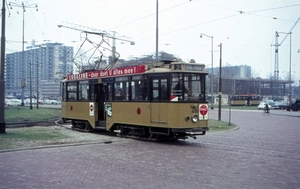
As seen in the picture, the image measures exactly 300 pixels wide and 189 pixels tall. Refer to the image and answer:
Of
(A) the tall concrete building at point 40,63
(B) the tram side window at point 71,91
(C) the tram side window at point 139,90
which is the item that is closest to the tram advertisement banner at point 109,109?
(C) the tram side window at point 139,90

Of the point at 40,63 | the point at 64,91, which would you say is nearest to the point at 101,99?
the point at 64,91

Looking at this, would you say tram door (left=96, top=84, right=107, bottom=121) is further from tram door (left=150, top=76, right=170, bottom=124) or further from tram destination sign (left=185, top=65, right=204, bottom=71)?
tram destination sign (left=185, top=65, right=204, bottom=71)

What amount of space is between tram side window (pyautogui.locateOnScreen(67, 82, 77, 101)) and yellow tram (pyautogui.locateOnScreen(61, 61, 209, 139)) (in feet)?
5.96

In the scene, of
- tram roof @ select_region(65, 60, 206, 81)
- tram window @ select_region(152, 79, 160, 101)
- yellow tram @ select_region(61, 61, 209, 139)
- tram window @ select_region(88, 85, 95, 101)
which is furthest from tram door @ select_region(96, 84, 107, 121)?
tram window @ select_region(152, 79, 160, 101)

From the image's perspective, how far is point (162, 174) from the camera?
898 cm

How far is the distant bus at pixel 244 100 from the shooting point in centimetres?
7962

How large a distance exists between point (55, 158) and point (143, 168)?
3053 mm

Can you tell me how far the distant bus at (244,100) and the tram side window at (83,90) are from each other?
61.7 m

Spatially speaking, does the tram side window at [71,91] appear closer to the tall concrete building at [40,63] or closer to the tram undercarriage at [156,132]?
the tram undercarriage at [156,132]

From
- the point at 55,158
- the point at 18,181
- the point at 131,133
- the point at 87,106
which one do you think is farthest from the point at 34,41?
the point at 18,181

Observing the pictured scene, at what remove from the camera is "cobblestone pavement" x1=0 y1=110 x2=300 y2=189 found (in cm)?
812

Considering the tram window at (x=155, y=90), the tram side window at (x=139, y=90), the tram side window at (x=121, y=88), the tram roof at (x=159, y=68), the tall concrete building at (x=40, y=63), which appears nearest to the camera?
the tram roof at (x=159, y=68)

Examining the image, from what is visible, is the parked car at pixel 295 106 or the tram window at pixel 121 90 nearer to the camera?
the tram window at pixel 121 90

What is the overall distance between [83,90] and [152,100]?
622 centimetres
